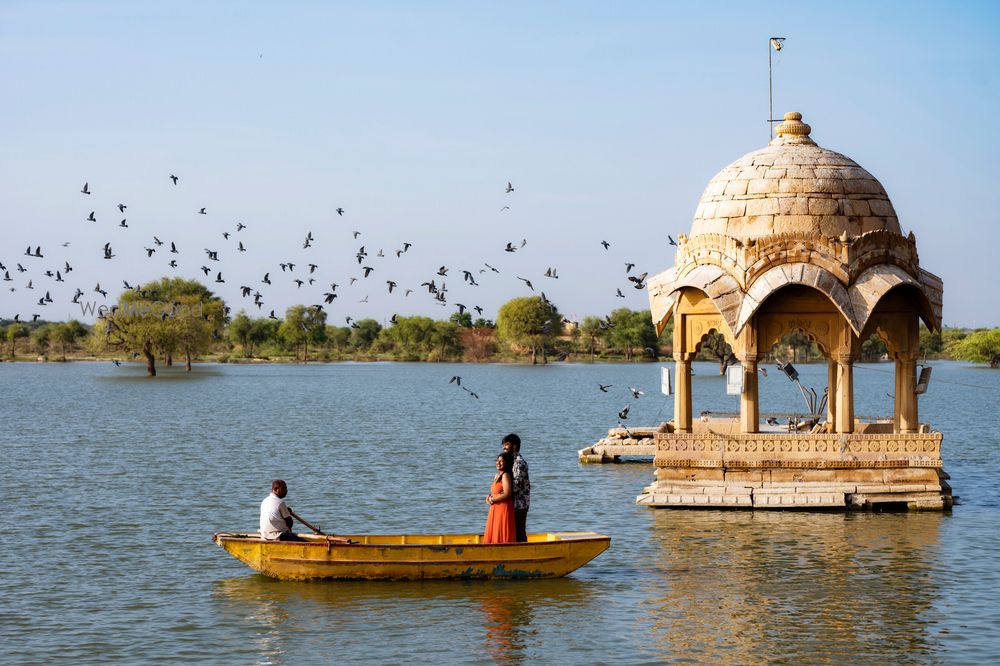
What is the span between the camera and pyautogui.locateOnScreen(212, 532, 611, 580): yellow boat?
21.8 meters

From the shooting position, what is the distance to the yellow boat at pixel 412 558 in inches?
856

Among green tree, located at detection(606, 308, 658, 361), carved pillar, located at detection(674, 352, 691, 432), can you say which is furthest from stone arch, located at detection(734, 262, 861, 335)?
green tree, located at detection(606, 308, 658, 361)

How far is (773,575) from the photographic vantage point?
75.3ft

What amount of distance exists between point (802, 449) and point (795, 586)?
268 inches

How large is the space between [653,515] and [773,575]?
627 cm

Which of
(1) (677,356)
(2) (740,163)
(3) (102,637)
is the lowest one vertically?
(3) (102,637)

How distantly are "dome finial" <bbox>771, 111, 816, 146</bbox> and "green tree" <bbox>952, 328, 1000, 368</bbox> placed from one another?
138095 mm

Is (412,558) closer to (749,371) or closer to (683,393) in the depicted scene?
(749,371)

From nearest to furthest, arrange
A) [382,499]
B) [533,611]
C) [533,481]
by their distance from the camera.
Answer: [533,611] < [382,499] < [533,481]

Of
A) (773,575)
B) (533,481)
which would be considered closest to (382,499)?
(533,481)

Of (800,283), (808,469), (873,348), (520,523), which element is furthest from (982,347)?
(520,523)

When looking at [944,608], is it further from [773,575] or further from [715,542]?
[715,542]

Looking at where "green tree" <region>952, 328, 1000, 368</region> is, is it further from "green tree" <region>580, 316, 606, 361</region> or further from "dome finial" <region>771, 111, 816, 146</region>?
"dome finial" <region>771, 111, 816, 146</region>

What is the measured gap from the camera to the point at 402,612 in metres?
20.5
